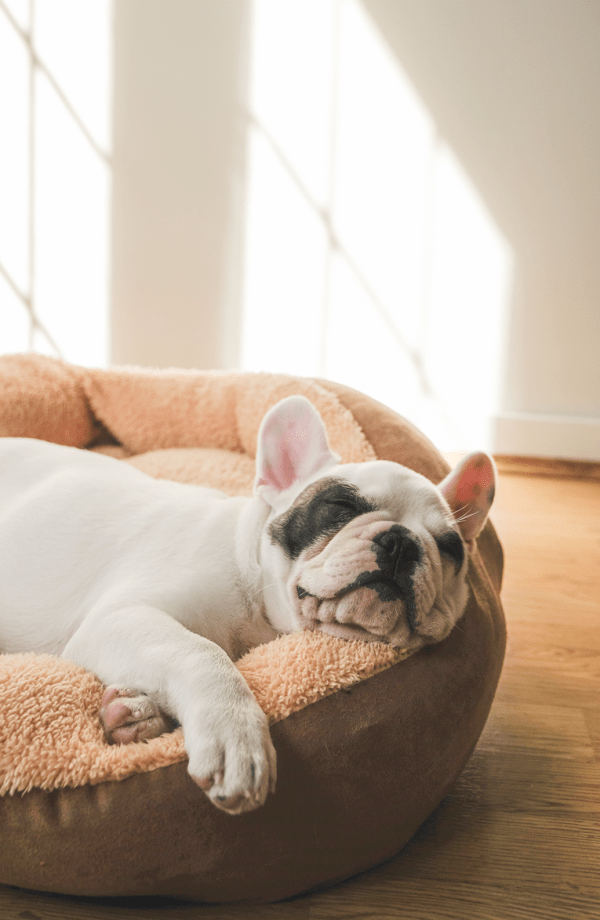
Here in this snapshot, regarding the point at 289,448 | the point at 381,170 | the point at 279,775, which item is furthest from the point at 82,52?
the point at 279,775

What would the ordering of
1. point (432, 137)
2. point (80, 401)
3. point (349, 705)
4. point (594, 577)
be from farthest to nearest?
point (432, 137), point (594, 577), point (80, 401), point (349, 705)

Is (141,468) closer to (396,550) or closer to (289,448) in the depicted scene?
(289,448)

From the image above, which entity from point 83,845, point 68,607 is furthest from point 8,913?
point 68,607

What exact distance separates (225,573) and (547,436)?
3.49 meters

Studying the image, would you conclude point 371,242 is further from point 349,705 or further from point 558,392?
point 349,705

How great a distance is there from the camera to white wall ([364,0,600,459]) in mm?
4199

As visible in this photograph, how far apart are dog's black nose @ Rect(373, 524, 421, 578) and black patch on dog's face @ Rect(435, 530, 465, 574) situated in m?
0.11

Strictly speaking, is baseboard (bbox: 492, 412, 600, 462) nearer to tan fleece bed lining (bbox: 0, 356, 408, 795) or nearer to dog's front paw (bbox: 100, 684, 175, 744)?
tan fleece bed lining (bbox: 0, 356, 408, 795)

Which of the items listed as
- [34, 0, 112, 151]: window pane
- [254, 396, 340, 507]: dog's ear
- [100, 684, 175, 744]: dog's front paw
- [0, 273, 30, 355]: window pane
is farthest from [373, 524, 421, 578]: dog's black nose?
[0, 273, 30, 355]: window pane

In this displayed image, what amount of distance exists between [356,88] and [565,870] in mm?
4243

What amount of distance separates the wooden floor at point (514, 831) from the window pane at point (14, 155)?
4.00m

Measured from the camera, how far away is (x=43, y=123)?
4711 mm

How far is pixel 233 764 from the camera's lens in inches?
39.3

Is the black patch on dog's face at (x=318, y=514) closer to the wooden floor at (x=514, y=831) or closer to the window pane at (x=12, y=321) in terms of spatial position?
the wooden floor at (x=514, y=831)
